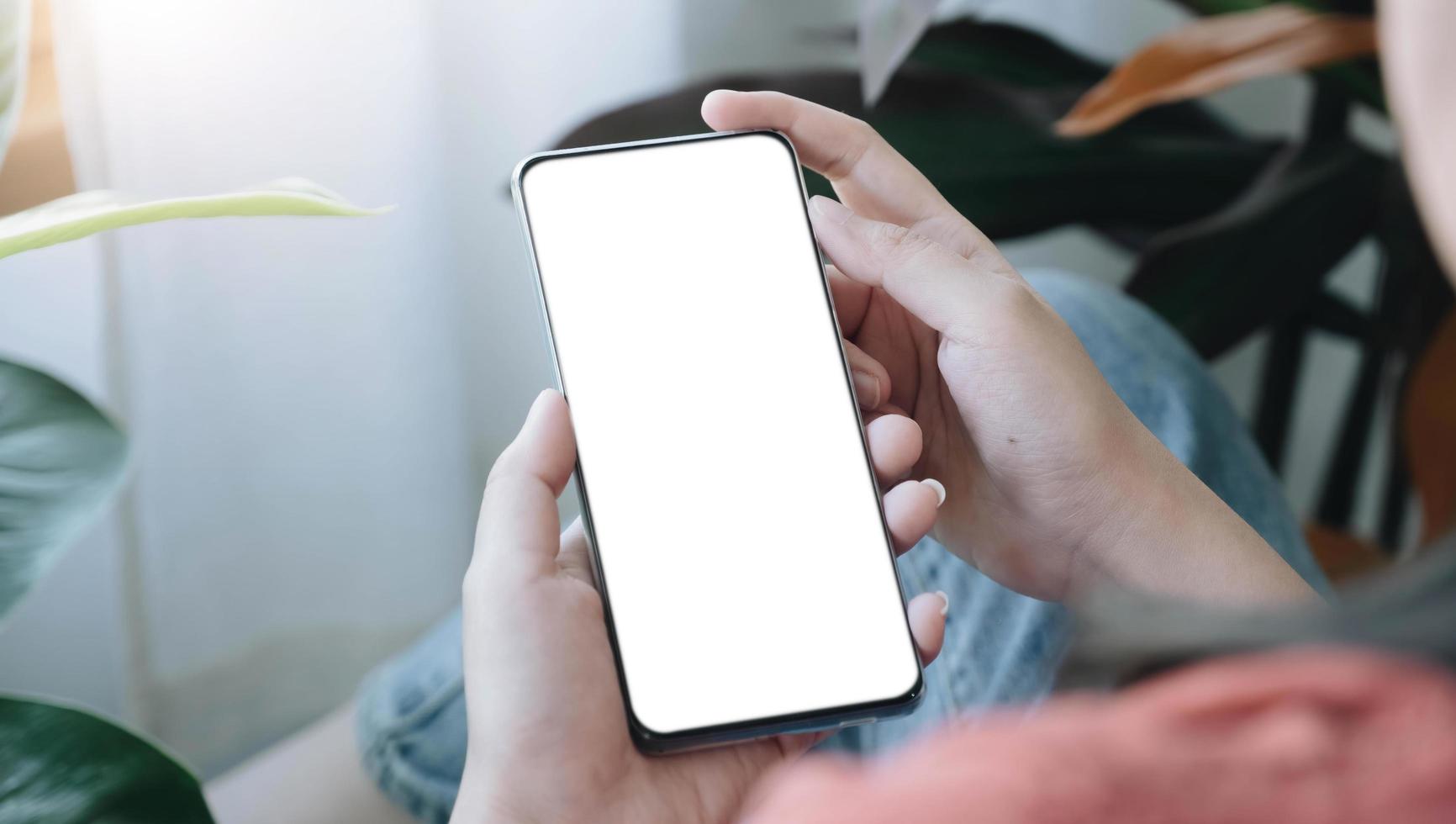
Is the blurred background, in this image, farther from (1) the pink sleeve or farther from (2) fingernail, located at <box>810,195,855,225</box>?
(1) the pink sleeve

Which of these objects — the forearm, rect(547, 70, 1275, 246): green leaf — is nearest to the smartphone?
the forearm

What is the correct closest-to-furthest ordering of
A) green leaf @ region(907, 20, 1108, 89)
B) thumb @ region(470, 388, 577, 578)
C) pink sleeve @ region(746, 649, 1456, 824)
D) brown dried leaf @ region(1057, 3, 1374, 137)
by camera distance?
pink sleeve @ region(746, 649, 1456, 824) → thumb @ region(470, 388, 577, 578) → brown dried leaf @ region(1057, 3, 1374, 137) → green leaf @ region(907, 20, 1108, 89)

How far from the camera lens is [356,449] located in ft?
2.79

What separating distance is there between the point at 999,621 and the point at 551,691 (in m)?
0.28

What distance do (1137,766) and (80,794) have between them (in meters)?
0.29

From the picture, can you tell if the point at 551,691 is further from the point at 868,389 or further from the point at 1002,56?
the point at 1002,56

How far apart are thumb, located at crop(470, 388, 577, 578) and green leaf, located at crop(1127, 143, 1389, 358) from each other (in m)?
0.47

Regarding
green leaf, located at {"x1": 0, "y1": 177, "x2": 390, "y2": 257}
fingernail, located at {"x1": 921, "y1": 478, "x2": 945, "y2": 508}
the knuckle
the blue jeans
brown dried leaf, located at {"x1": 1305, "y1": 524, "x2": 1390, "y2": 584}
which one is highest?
green leaf, located at {"x1": 0, "y1": 177, "x2": 390, "y2": 257}

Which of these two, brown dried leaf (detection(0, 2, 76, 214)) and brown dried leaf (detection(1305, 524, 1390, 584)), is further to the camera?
brown dried leaf (detection(1305, 524, 1390, 584))

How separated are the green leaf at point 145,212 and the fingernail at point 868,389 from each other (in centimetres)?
23

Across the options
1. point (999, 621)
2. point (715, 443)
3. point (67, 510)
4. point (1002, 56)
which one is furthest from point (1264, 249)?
point (67, 510)

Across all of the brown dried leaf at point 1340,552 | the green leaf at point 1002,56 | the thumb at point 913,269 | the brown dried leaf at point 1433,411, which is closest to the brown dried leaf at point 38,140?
the thumb at point 913,269

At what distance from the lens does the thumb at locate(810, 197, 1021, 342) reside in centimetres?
45

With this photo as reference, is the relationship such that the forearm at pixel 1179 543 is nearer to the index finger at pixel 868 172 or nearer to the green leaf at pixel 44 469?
the index finger at pixel 868 172
